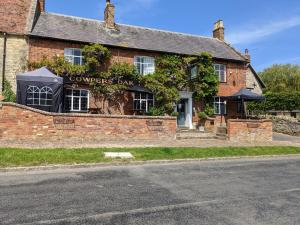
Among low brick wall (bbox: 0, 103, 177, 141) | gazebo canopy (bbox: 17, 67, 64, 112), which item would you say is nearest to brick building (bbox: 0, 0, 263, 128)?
gazebo canopy (bbox: 17, 67, 64, 112)

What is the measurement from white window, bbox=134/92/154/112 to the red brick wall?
9.09 metres

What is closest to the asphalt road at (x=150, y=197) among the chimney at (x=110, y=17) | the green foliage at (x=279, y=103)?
the chimney at (x=110, y=17)

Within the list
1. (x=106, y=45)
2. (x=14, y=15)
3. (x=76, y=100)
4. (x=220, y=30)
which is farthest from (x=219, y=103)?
(x=14, y=15)

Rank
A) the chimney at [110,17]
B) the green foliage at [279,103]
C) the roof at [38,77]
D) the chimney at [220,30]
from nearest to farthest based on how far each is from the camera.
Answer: the roof at [38,77], the chimney at [110,17], the chimney at [220,30], the green foliage at [279,103]

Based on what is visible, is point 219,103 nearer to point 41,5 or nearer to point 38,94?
point 38,94

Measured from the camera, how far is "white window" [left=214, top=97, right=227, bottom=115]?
25516 mm

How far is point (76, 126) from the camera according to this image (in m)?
15.2

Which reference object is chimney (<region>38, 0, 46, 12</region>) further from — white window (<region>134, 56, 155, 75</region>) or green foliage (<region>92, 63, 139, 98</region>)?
white window (<region>134, 56, 155, 75</region>)

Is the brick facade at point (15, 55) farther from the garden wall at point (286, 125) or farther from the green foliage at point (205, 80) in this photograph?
the garden wall at point (286, 125)

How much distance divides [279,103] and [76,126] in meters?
27.6

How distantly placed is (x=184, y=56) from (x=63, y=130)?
13051 millimetres

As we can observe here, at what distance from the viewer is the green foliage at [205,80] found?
77.8 ft

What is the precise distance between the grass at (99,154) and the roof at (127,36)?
34.6ft

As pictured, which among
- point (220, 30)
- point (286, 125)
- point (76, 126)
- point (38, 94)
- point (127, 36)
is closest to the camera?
point (76, 126)
